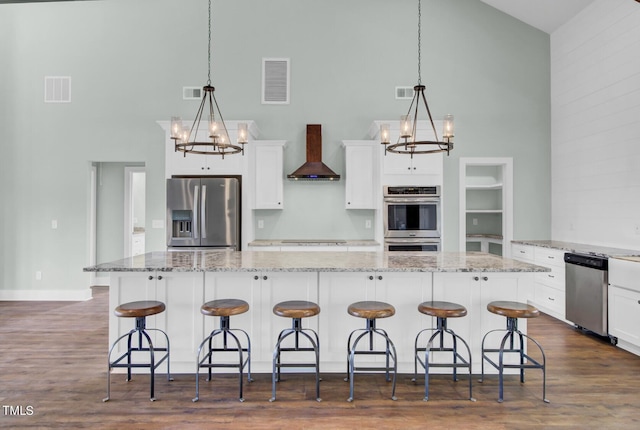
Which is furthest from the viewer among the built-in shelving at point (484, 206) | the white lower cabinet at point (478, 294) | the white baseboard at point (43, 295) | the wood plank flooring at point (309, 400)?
the built-in shelving at point (484, 206)

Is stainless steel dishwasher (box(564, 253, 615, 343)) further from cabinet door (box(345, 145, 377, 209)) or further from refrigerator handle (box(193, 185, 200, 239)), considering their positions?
refrigerator handle (box(193, 185, 200, 239))

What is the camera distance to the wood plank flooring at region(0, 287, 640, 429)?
7.68 feet

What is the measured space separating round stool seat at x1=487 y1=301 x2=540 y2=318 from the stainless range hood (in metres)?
2.80

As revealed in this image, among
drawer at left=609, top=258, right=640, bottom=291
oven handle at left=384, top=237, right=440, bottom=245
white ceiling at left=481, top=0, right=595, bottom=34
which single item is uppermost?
white ceiling at left=481, top=0, right=595, bottom=34

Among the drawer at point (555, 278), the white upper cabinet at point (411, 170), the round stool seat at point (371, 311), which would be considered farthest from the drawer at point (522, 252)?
the round stool seat at point (371, 311)

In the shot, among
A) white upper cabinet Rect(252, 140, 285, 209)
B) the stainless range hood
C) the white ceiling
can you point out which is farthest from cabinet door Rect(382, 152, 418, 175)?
the white ceiling

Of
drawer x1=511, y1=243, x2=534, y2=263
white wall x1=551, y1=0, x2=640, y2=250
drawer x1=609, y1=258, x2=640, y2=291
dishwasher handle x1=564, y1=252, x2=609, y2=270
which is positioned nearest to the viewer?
drawer x1=609, y1=258, x2=640, y2=291

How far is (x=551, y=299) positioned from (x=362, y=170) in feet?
9.33

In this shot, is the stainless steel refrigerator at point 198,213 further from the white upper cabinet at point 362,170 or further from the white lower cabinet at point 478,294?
the white lower cabinet at point 478,294

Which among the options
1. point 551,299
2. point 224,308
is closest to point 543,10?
point 551,299

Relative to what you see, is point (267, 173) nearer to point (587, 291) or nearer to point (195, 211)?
point (195, 211)

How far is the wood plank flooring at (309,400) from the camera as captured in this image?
7.68 feet

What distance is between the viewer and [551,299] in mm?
4543

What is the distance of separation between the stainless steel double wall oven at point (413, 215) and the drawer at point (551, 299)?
139 cm
